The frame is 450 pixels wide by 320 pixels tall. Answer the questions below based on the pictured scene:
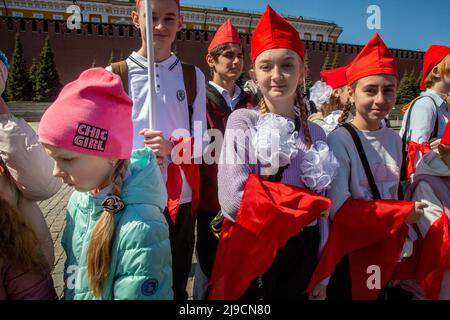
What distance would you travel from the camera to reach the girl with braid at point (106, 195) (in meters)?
1.18

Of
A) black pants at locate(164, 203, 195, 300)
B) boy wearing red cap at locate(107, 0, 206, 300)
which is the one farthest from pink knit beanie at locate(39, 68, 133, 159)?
black pants at locate(164, 203, 195, 300)

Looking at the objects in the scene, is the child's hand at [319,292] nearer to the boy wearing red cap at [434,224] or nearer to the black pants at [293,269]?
the black pants at [293,269]

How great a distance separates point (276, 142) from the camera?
4.76 feet

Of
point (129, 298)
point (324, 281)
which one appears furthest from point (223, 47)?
point (129, 298)

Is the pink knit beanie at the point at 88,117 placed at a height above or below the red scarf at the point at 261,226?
above

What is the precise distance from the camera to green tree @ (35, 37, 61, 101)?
2706cm

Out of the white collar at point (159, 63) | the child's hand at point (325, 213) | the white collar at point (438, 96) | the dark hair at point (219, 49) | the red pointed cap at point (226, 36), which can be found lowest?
the child's hand at point (325, 213)

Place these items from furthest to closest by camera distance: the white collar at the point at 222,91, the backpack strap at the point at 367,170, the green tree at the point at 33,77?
1. the green tree at the point at 33,77
2. the white collar at the point at 222,91
3. the backpack strap at the point at 367,170

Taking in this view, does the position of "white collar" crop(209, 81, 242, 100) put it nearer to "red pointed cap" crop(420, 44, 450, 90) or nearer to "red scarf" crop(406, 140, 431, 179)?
"red scarf" crop(406, 140, 431, 179)

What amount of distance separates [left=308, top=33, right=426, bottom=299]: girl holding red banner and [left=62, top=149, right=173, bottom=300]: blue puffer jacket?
69 centimetres

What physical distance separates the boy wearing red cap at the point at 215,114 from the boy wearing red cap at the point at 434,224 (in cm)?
108

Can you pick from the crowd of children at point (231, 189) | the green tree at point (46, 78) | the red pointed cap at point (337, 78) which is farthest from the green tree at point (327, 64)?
the crowd of children at point (231, 189)
